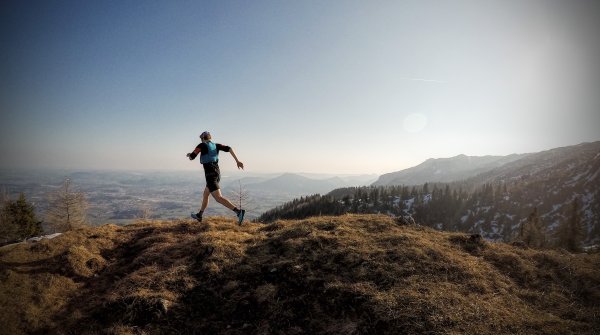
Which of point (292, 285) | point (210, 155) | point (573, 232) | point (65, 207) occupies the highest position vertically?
point (210, 155)

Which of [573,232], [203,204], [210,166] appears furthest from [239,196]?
[573,232]

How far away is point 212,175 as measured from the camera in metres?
11.4

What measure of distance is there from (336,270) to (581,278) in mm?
7743

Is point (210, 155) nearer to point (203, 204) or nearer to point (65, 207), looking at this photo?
point (203, 204)

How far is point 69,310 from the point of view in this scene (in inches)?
263

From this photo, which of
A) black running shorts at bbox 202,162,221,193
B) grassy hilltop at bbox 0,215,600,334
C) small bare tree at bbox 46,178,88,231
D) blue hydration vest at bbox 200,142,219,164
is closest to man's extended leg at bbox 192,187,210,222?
black running shorts at bbox 202,162,221,193

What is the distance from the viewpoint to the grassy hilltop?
605 centimetres

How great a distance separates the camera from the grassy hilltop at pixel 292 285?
6047 mm

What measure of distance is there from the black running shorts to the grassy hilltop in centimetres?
218

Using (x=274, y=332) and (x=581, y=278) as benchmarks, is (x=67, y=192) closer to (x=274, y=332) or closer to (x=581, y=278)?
(x=274, y=332)

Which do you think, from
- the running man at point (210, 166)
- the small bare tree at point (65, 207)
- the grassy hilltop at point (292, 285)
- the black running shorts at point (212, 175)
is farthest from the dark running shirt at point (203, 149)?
the small bare tree at point (65, 207)

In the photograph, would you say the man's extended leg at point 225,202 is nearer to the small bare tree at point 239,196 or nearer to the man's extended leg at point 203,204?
the man's extended leg at point 203,204

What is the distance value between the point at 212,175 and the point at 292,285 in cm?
594

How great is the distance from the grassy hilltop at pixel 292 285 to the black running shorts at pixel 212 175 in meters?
2.18
